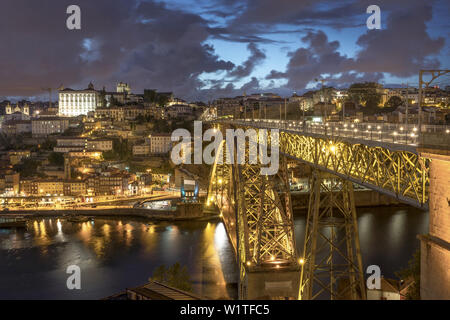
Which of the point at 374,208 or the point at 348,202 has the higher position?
the point at 348,202

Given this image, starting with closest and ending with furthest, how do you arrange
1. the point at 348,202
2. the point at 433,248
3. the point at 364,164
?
the point at 433,248, the point at 364,164, the point at 348,202

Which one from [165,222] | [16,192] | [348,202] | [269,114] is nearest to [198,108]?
[269,114]

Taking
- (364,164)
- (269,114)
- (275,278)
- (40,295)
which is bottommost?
(40,295)

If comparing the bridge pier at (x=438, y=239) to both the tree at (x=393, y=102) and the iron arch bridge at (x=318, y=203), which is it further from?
the tree at (x=393, y=102)

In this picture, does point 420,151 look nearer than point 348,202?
Yes

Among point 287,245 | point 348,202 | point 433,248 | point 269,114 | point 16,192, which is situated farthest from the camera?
point 269,114

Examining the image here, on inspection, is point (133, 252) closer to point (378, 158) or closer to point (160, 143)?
point (378, 158)

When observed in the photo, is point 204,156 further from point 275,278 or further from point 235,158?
point 275,278
